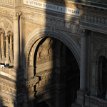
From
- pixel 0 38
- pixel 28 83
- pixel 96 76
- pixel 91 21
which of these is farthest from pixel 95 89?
pixel 0 38

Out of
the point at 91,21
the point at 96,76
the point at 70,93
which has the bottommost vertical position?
the point at 70,93

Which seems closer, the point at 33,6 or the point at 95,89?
the point at 95,89

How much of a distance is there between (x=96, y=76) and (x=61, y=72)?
6639mm

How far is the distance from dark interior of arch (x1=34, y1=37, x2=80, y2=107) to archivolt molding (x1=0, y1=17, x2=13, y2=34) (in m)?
2.09

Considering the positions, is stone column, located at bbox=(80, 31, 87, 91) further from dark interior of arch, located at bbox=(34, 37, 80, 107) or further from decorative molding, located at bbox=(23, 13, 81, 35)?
dark interior of arch, located at bbox=(34, 37, 80, 107)

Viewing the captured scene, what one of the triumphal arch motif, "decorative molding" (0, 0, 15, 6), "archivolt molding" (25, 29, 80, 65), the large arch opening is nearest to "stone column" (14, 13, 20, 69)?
the triumphal arch motif

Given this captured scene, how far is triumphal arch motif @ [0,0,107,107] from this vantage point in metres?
25.0

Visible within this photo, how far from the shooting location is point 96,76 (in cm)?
2552

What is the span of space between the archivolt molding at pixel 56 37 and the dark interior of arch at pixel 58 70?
67 cm

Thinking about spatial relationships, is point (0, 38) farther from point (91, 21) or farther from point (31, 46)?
point (91, 21)

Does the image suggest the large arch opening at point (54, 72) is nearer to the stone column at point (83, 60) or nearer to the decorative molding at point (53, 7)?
the decorative molding at point (53, 7)

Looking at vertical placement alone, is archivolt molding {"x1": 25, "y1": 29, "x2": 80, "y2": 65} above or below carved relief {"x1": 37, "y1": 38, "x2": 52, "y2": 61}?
above

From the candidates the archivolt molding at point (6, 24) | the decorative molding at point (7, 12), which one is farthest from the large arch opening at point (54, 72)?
the decorative molding at point (7, 12)

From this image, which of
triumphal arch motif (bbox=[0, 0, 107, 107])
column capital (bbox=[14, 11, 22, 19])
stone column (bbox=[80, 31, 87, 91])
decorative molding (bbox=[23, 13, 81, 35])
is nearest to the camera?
triumphal arch motif (bbox=[0, 0, 107, 107])
